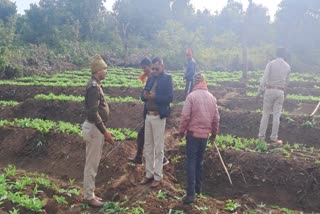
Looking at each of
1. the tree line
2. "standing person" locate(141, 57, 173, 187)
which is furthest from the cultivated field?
the tree line

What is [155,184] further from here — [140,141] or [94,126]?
[94,126]

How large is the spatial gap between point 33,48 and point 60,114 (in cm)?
1864

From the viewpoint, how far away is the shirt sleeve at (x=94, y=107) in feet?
20.6

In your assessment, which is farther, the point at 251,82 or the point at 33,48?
the point at 33,48

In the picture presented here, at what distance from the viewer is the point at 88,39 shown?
136 feet

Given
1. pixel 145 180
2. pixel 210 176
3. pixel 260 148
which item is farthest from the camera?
pixel 260 148

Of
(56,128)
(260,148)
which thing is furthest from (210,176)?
(56,128)

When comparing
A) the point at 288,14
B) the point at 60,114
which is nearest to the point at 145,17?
the point at 288,14

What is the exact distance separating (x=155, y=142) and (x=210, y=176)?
77.2 inches

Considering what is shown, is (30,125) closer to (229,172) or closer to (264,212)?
(229,172)

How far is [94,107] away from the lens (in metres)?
6.29

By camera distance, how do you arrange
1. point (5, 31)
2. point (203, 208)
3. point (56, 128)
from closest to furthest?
point (203, 208), point (56, 128), point (5, 31)

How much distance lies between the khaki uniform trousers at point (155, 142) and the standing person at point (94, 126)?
0.94 meters

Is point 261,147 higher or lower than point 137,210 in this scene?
higher
